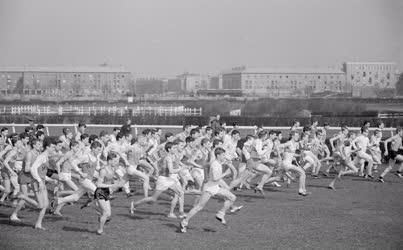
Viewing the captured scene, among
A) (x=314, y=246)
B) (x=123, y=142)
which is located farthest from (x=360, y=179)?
(x=314, y=246)

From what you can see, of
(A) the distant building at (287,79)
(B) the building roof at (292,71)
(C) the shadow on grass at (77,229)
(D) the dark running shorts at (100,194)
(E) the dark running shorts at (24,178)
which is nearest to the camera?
(D) the dark running shorts at (100,194)

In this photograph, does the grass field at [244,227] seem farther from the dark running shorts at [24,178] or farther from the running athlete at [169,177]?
the dark running shorts at [24,178]

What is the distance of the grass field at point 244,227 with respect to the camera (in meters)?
9.65

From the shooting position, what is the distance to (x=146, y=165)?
14844 millimetres

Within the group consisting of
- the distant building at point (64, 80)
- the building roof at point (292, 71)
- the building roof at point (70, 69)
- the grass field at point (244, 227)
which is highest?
the building roof at point (70, 69)

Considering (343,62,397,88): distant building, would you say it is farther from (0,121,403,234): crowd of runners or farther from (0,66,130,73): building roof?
(0,121,403,234): crowd of runners

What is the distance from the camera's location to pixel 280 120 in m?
37.6

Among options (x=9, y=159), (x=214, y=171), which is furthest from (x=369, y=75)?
(x=214, y=171)

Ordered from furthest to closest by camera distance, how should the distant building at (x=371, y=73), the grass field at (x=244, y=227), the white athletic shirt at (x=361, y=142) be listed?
the distant building at (x=371, y=73) → the white athletic shirt at (x=361, y=142) → the grass field at (x=244, y=227)

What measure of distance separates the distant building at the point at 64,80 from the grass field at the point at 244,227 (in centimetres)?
13572

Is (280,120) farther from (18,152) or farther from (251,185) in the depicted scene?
(18,152)

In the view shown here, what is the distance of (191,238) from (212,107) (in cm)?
4955

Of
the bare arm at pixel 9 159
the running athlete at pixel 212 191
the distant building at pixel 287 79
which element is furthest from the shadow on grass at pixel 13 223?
the distant building at pixel 287 79

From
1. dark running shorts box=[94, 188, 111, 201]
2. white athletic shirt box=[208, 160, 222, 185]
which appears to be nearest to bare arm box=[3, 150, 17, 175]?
dark running shorts box=[94, 188, 111, 201]
